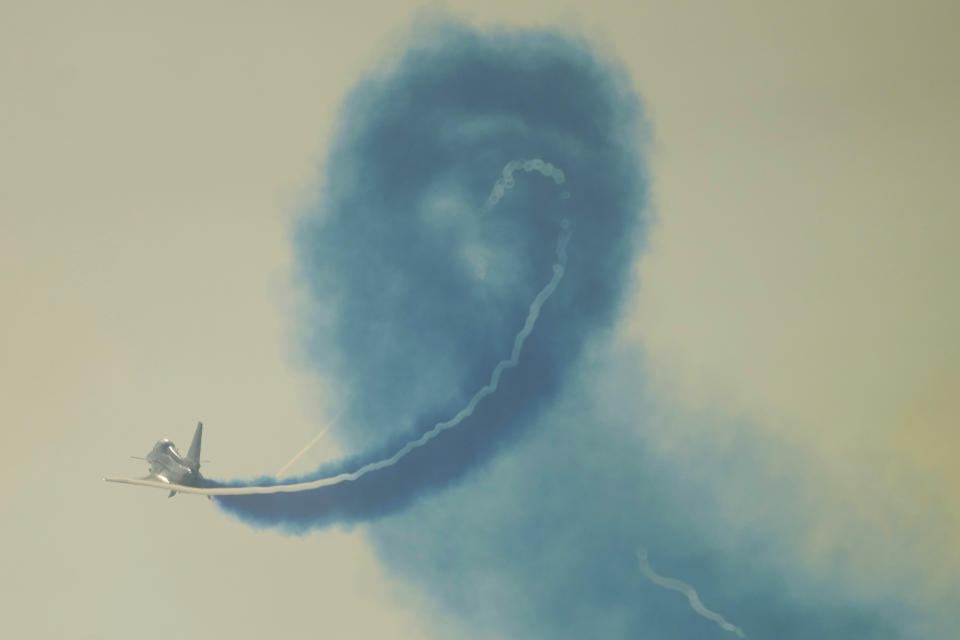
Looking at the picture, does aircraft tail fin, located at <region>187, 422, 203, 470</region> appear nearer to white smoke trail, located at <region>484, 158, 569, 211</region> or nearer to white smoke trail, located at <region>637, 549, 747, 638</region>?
white smoke trail, located at <region>484, 158, 569, 211</region>

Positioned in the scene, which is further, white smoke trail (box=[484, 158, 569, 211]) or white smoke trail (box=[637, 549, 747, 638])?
white smoke trail (box=[484, 158, 569, 211])

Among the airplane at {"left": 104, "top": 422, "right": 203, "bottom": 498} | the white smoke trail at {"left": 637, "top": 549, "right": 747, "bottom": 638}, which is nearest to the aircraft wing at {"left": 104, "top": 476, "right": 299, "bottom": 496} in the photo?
the airplane at {"left": 104, "top": 422, "right": 203, "bottom": 498}

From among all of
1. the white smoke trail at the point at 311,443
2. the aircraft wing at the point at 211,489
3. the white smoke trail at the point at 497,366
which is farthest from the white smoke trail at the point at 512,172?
the aircraft wing at the point at 211,489

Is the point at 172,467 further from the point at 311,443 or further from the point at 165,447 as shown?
the point at 311,443

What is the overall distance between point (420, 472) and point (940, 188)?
3.66 feet

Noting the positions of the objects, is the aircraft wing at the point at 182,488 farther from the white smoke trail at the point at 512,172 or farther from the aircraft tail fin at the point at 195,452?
the white smoke trail at the point at 512,172

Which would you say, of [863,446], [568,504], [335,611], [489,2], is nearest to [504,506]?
[568,504]

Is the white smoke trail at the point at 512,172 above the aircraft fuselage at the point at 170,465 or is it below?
above

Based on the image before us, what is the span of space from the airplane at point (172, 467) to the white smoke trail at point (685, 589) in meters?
0.88

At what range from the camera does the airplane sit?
2029 mm

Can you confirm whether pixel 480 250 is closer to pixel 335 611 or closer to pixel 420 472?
pixel 420 472

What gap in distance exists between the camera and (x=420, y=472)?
6.47 ft

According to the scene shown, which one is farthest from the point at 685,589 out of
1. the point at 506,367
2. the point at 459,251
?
the point at 459,251

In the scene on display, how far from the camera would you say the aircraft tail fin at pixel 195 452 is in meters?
2.03
